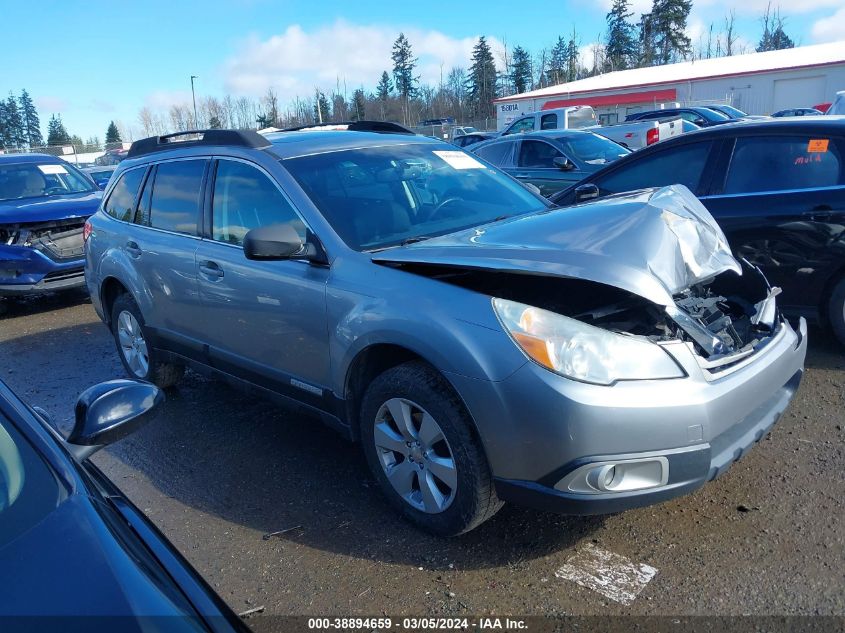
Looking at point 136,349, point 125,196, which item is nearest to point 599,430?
point 136,349

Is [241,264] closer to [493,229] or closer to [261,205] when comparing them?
[261,205]

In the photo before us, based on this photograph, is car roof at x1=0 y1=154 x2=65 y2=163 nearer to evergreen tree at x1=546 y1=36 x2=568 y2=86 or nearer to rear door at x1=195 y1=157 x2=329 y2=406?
rear door at x1=195 y1=157 x2=329 y2=406

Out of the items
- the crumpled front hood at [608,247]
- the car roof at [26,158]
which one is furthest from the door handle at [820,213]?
the car roof at [26,158]

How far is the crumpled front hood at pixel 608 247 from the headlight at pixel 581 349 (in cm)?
19

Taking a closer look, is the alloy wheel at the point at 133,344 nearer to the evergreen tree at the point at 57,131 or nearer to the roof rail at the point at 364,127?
the roof rail at the point at 364,127

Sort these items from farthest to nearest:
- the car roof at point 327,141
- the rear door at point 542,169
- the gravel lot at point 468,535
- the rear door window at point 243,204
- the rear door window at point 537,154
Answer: the rear door window at point 537,154, the rear door at point 542,169, the car roof at point 327,141, the rear door window at point 243,204, the gravel lot at point 468,535

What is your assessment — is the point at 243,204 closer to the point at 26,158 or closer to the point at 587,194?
the point at 587,194

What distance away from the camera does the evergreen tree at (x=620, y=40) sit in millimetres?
76875

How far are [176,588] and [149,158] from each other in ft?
13.9

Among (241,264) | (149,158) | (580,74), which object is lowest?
(241,264)

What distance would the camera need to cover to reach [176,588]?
157cm

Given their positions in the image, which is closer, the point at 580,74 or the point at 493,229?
the point at 493,229

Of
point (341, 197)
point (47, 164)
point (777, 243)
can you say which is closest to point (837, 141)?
point (777, 243)

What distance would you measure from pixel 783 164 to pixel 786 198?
0.32 m
